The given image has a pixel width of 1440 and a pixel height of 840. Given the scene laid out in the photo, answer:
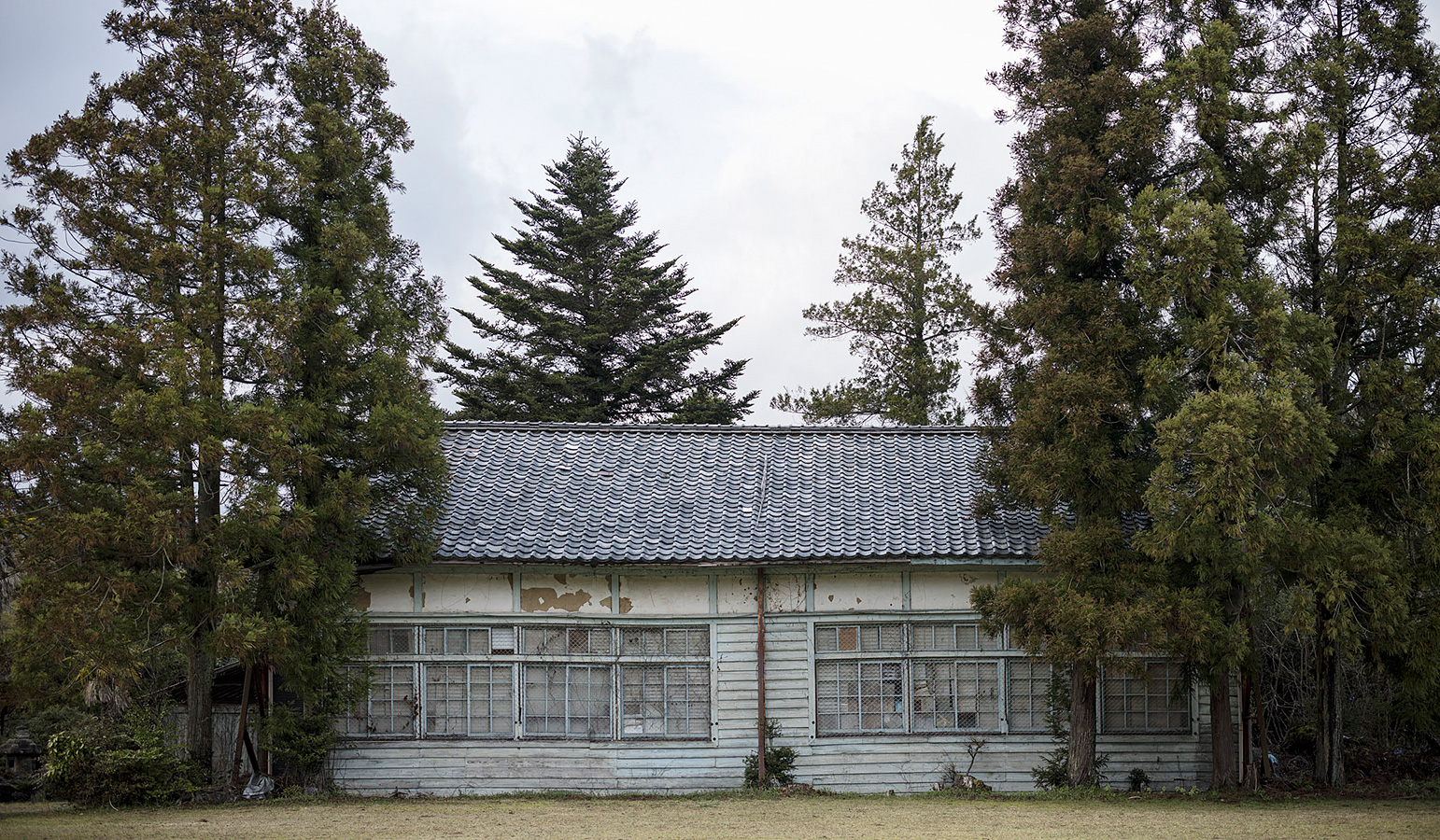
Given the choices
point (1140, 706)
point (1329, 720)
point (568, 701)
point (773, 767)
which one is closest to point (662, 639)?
point (568, 701)

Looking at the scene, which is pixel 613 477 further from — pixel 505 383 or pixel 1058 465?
pixel 505 383

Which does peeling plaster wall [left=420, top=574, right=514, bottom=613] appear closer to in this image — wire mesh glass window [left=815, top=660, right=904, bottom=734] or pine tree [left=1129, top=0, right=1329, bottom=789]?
wire mesh glass window [left=815, top=660, right=904, bottom=734]

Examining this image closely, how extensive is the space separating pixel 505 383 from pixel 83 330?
1736 centimetres

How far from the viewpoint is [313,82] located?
13.1 m

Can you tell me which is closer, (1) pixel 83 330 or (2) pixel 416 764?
(1) pixel 83 330

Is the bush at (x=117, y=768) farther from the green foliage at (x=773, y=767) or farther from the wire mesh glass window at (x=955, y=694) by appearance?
the wire mesh glass window at (x=955, y=694)

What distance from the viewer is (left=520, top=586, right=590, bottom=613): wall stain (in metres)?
13.5

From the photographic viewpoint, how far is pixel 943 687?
44.1 feet

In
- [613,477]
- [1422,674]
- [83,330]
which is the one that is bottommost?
[1422,674]

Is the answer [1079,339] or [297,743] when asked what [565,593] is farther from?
[1079,339]

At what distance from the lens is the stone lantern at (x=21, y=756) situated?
15280 mm

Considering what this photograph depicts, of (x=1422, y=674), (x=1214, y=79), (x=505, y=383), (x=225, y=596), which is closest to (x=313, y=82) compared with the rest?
(x=225, y=596)

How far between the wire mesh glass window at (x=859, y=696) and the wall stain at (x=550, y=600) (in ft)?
9.69

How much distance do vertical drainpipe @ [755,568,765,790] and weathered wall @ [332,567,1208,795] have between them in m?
0.07
